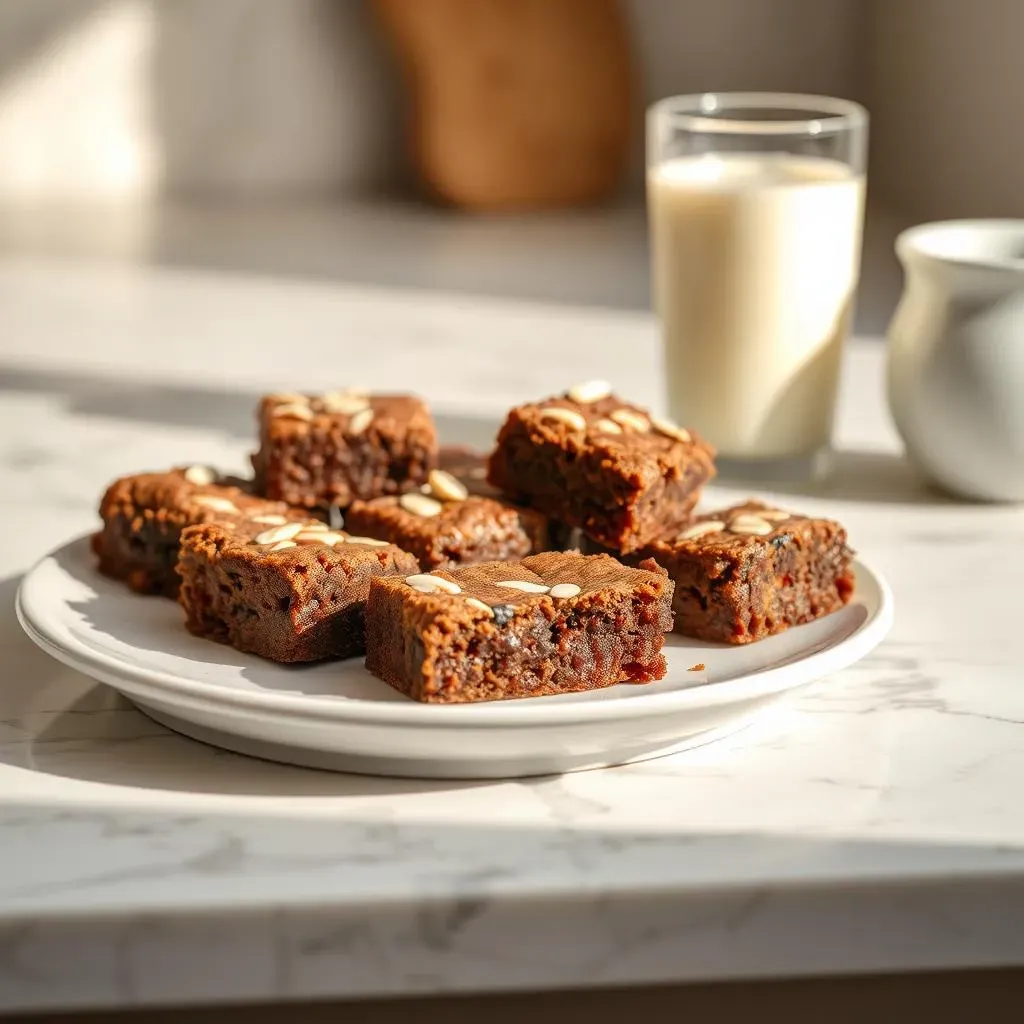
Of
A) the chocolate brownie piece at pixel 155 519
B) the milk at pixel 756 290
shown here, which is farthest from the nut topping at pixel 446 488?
the milk at pixel 756 290

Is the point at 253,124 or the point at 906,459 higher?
the point at 253,124

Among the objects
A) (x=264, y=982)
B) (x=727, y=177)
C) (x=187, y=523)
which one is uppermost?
(x=727, y=177)

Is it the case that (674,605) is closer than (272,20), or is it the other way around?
(674,605)

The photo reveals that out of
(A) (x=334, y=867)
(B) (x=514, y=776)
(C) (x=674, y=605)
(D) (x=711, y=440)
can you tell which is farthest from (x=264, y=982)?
(D) (x=711, y=440)

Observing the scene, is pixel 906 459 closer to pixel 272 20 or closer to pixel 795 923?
pixel 795 923

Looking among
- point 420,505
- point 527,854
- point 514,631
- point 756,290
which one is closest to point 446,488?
point 420,505

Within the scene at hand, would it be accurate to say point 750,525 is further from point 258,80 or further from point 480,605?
point 258,80

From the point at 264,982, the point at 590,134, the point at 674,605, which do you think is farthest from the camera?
the point at 590,134
